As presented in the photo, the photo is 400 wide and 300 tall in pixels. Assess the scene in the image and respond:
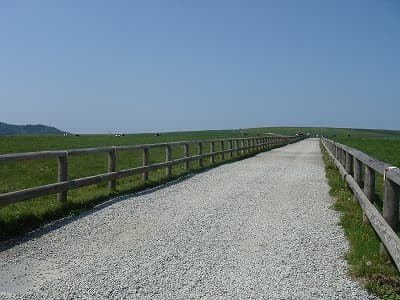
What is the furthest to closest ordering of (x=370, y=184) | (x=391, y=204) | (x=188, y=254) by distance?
(x=370, y=184) → (x=188, y=254) → (x=391, y=204)

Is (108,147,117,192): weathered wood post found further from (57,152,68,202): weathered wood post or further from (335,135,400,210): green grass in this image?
(335,135,400,210): green grass

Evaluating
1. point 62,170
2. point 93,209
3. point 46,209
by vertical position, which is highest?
point 62,170

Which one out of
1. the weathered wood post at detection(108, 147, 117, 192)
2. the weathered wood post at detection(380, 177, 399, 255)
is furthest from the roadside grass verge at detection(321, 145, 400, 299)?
the weathered wood post at detection(108, 147, 117, 192)

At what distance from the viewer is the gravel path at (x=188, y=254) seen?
5160 mm

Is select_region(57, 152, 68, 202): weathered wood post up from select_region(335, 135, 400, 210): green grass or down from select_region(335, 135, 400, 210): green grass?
up

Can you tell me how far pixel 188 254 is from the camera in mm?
6488

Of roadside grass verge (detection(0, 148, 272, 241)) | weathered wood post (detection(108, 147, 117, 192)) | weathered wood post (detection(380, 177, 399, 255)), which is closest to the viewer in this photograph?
weathered wood post (detection(380, 177, 399, 255))

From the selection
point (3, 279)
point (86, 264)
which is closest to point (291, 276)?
point (86, 264)

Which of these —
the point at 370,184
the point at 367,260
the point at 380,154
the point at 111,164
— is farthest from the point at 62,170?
the point at 380,154

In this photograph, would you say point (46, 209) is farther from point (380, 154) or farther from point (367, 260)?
point (380, 154)

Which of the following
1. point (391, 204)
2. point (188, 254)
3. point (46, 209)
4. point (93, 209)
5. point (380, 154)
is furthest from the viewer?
point (380, 154)

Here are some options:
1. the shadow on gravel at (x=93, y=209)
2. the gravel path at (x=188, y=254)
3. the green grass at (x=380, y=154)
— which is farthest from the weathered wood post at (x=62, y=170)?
the green grass at (x=380, y=154)

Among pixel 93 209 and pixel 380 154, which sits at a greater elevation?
pixel 93 209

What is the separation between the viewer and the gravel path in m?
5.16
